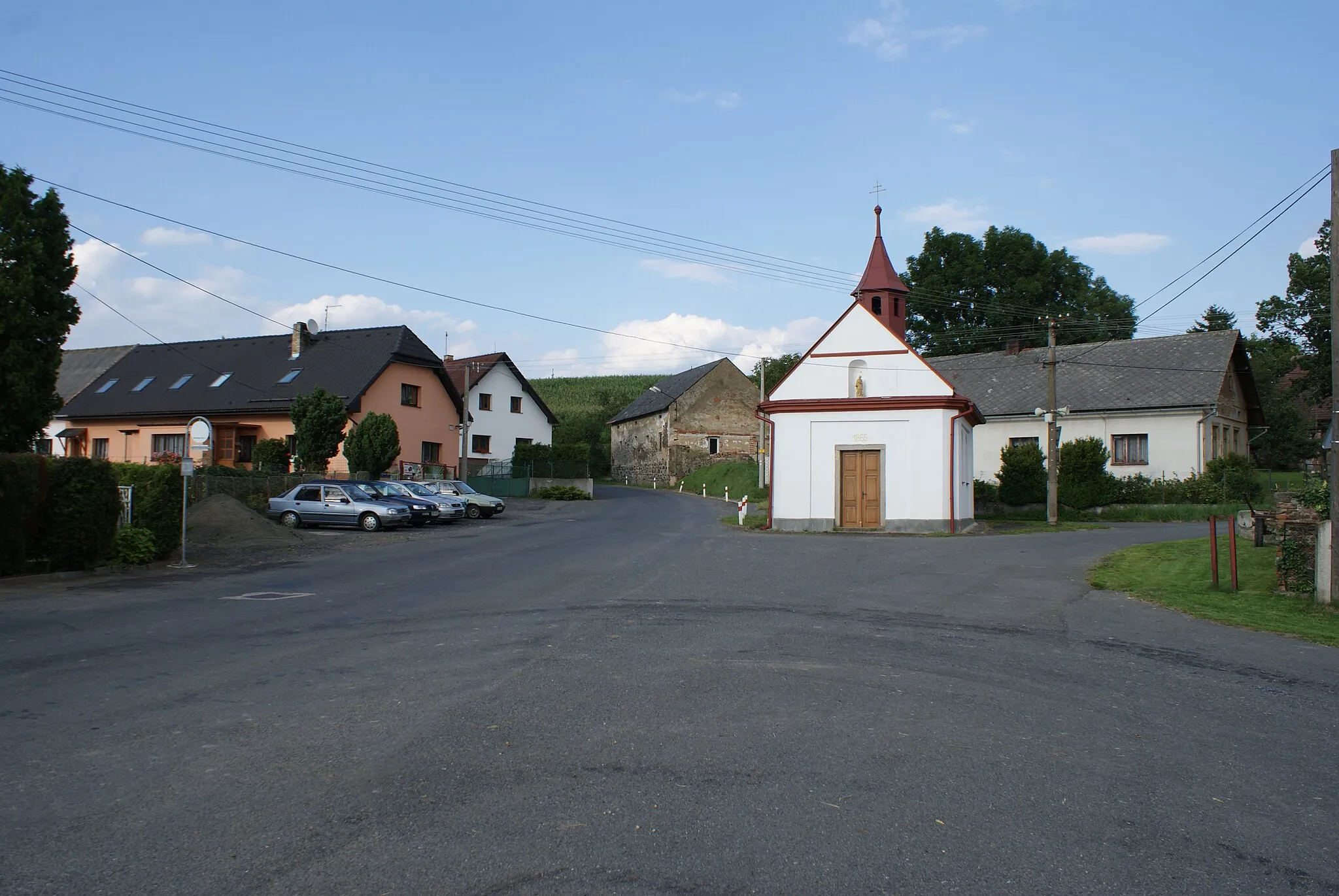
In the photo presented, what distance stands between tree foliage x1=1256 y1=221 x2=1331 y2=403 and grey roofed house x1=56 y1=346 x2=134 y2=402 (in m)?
61.6

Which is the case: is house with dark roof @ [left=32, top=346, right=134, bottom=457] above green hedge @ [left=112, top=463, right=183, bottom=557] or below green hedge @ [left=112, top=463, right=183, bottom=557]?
above

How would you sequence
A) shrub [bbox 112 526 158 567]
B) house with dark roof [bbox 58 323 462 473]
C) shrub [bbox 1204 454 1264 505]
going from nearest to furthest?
shrub [bbox 112 526 158 567] < shrub [bbox 1204 454 1264 505] < house with dark roof [bbox 58 323 462 473]

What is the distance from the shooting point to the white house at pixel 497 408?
5041cm

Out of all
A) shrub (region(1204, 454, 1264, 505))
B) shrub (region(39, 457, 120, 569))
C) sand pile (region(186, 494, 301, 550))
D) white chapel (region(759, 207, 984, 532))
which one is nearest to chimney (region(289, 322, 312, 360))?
sand pile (region(186, 494, 301, 550))

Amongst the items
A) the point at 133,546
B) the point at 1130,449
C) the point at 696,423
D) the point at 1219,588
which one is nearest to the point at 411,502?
the point at 133,546

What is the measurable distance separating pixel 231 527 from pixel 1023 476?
27.6m

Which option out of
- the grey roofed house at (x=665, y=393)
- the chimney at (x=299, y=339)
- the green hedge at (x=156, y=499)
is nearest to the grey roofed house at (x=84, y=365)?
the chimney at (x=299, y=339)

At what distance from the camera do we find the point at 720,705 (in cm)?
711

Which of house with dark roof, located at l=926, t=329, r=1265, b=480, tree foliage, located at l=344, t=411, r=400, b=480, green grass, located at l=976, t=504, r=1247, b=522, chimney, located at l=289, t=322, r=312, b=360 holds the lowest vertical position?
green grass, located at l=976, t=504, r=1247, b=522

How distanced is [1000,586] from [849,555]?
5286 millimetres

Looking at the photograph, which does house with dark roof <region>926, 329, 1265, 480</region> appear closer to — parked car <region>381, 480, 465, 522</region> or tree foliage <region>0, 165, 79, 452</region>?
parked car <region>381, 480, 465, 522</region>

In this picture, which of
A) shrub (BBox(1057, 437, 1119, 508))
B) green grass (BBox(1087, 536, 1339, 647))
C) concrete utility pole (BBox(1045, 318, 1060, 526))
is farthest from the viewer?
shrub (BBox(1057, 437, 1119, 508))

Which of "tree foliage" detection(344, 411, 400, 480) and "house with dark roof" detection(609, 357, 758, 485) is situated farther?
"house with dark roof" detection(609, 357, 758, 485)

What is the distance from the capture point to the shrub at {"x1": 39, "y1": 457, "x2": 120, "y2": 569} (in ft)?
52.9
